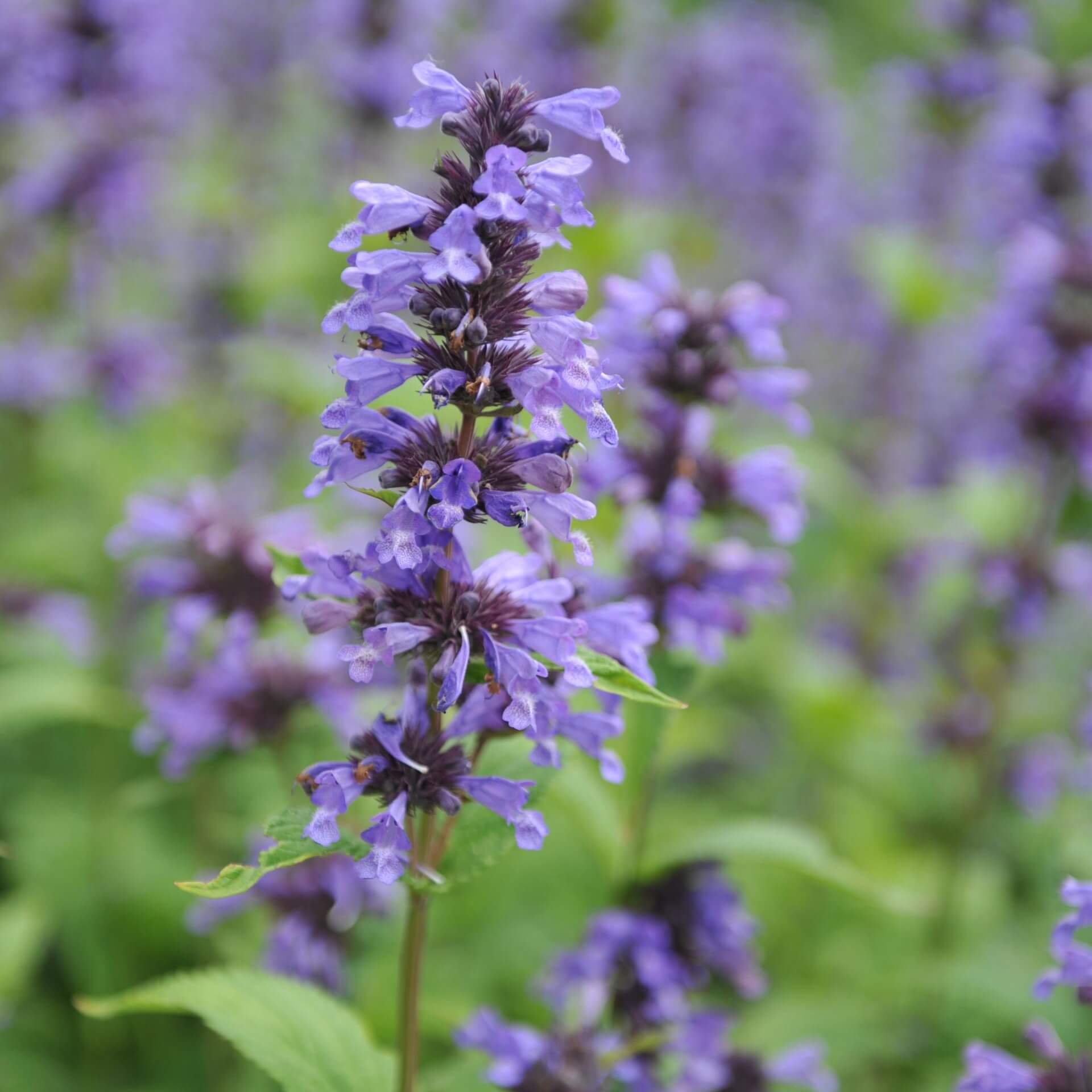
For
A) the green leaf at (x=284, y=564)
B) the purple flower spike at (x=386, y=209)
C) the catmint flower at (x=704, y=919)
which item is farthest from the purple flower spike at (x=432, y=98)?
the catmint flower at (x=704, y=919)

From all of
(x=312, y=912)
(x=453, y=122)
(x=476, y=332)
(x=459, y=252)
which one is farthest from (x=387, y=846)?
(x=312, y=912)

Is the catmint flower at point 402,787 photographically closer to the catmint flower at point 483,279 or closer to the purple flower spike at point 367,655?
the purple flower spike at point 367,655

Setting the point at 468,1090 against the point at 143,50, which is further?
the point at 143,50

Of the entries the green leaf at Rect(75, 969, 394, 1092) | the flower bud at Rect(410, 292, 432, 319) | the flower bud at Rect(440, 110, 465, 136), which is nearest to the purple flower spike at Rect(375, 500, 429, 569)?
the flower bud at Rect(410, 292, 432, 319)

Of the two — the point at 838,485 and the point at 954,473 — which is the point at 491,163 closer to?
the point at 838,485

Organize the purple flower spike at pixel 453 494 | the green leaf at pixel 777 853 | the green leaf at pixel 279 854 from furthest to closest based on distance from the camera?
the green leaf at pixel 777 853 < the purple flower spike at pixel 453 494 < the green leaf at pixel 279 854

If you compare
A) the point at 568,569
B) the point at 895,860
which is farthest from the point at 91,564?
the point at 895,860
